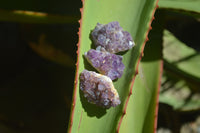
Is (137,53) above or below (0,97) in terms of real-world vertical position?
above

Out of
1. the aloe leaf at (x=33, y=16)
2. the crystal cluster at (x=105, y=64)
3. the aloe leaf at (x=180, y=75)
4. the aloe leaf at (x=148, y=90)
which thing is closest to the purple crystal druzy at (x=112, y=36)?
the crystal cluster at (x=105, y=64)

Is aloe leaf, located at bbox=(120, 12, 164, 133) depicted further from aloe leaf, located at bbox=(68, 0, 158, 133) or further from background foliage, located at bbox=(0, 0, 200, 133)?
aloe leaf, located at bbox=(68, 0, 158, 133)

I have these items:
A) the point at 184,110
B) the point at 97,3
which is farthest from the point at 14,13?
the point at 184,110

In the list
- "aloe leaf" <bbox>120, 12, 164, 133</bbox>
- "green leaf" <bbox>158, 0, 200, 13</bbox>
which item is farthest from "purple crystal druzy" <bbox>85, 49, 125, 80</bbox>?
"green leaf" <bbox>158, 0, 200, 13</bbox>

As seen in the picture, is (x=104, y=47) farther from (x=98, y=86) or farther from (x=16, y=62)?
(x=16, y=62)

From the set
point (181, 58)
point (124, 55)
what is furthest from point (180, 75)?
point (124, 55)

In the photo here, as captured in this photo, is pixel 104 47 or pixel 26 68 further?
pixel 26 68

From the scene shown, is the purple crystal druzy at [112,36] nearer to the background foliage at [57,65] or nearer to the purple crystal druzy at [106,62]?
the purple crystal druzy at [106,62]
